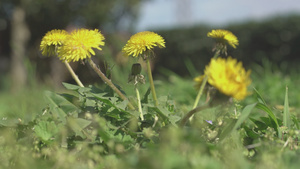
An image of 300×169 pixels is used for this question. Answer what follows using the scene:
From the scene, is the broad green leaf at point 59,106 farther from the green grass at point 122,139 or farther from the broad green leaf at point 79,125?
the broad green leaf at point 79,125

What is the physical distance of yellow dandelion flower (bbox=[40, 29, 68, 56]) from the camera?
4.68 feet

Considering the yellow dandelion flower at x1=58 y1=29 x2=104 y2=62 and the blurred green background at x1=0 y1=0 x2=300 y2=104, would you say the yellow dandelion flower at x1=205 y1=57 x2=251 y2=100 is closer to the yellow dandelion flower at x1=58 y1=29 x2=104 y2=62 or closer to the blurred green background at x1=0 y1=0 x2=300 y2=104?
the yellow dandelion flower at x1=58 y1=29 x2=104 y2=62

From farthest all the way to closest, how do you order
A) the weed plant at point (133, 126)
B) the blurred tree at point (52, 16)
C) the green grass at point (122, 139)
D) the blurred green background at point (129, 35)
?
the blurred tree at point (52, 16), the blurred green background at point (129, 35), the weed plant at point (133, 126), the green grass at point (122, 139)

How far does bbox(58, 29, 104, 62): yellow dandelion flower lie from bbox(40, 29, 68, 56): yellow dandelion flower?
0.38 ft

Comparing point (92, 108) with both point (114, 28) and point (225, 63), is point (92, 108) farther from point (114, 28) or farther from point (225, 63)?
point (114, 28)

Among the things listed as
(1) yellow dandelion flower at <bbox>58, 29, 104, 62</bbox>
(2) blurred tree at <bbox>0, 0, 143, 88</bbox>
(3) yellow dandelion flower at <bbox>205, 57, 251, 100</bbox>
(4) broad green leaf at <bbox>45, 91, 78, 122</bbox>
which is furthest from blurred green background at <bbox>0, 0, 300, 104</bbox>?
(3) yellow dandelion flower at <bbox>205, 57, 251, 100</bbox>

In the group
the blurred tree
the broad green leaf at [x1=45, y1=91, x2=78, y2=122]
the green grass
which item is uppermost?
the blurred tree

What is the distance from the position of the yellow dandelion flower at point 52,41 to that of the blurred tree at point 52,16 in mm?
10822

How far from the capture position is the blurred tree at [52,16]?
12.3m

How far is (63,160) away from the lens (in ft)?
3.14

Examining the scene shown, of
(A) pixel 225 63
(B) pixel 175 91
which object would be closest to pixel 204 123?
(A) pixel 225 63

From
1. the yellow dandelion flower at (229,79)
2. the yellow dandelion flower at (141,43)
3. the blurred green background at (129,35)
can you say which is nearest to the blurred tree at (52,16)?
the blurred green background at (129,35)

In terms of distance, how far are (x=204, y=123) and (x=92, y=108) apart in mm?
495

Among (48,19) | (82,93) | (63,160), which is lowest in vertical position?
(63,160)
